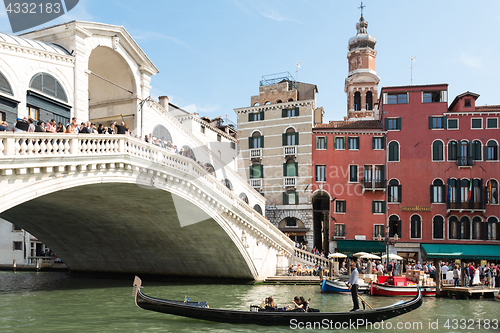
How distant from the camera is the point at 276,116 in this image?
31.2 m

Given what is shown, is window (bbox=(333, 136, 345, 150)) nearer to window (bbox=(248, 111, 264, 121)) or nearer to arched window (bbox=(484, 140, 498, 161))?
window (bbox=(248, 111, 264, 121))

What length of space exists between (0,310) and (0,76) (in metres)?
7.00

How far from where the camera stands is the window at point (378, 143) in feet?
97.7

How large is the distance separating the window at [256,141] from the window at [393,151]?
26.9 feet

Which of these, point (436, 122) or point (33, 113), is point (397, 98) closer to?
point (436, 122)

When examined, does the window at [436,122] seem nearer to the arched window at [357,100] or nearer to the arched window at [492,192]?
the arched window at [492,192]

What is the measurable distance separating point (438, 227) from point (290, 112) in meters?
11.6

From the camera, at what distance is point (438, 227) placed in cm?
2861

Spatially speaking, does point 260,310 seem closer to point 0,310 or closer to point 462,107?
point 0,310

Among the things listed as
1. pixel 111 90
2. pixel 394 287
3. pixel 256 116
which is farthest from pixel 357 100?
pixel 111 90

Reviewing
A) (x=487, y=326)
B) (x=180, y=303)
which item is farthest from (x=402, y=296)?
(x=180, y=303)

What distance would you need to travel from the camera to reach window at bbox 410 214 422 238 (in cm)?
2877

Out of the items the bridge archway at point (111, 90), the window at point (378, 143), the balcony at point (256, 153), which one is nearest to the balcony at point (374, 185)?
the window at point (378, 143)

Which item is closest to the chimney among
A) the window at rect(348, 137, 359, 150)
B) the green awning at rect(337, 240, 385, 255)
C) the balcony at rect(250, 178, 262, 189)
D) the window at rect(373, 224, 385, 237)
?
the balcony at rect(250, 178, 262, 189)
